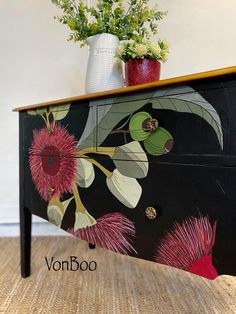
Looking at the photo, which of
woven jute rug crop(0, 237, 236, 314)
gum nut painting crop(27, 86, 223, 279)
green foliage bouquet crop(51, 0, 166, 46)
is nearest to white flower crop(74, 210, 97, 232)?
gum nut painting crop(27, 86, 223, 279)

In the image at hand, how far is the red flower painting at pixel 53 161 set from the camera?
3.17 ft

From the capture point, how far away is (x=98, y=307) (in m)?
0.98

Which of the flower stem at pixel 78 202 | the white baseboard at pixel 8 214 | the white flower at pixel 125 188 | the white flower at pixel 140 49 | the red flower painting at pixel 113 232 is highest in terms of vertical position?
the white flower at pixel 140 49

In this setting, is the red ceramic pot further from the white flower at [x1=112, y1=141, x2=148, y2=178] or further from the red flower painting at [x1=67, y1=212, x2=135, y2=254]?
the red flower painting at [x1=67, y1=212, x2=135, y2=254]

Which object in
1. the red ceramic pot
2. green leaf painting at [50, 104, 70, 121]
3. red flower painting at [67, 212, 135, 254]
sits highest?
the red ceramic pot

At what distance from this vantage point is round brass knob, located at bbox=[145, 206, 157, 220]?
698 mm

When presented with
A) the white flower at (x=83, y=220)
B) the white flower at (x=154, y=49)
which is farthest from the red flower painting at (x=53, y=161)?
the white flower at (x=154, y=49)

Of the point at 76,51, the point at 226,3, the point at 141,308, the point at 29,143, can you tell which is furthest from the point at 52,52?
the point at 141,308

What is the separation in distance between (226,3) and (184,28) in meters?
0.26

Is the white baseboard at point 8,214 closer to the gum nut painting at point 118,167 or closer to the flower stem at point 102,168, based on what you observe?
the gum nut painting at point 118,167

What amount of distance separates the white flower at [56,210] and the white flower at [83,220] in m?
0.08

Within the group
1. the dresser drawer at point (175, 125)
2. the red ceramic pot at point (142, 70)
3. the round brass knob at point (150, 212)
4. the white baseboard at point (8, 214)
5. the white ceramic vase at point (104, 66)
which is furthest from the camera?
the white baseboard at point (8, 214)

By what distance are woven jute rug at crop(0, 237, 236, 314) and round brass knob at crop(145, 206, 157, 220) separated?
0.47 metres

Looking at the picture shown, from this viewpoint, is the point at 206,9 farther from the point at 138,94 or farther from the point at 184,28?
the point at 138,94
